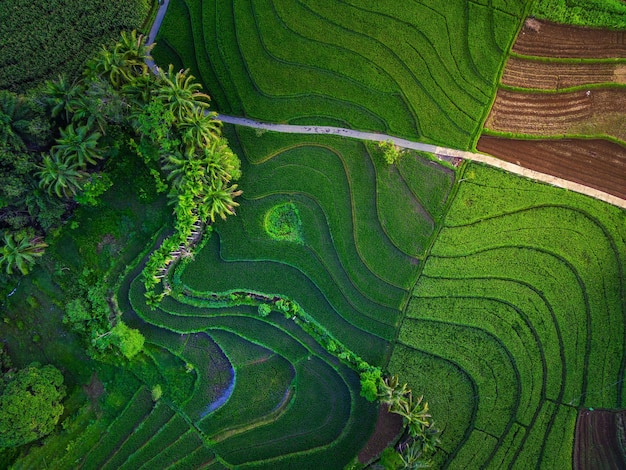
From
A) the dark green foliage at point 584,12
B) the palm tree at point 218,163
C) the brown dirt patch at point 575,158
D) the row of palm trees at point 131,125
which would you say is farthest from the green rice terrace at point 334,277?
the row of palm trees at point 131,125

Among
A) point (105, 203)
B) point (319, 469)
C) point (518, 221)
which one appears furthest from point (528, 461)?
point (105, 203)

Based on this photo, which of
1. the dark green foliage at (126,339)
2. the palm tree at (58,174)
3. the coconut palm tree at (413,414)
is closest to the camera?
the palm tree at (58,174)

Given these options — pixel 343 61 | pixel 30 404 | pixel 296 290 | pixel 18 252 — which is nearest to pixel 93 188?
pixel 18 252

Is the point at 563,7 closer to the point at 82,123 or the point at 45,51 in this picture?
the point at 82,123

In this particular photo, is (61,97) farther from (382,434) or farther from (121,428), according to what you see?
(382,434)

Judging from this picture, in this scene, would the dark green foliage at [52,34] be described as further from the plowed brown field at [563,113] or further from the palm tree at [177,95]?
the plowed brown field at [563,113]

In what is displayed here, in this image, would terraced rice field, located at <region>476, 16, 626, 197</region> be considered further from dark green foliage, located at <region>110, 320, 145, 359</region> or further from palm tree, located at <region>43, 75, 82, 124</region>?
dark green foliage, located at <region>110, 320, 145, 359</region>
